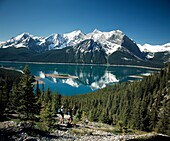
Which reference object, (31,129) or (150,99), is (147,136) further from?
(150,99)

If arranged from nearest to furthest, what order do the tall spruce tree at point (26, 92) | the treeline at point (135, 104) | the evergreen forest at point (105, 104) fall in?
the tall spruce tree at point (26, 92), the evergreen forest at point (105, 104), the treeline at point (135, 104)

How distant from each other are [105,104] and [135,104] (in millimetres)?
29453

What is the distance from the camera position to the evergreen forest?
150 ft

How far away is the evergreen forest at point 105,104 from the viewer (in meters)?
45.7

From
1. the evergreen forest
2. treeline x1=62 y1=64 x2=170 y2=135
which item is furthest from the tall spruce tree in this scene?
treeline x1=62 y1=64 x2=170 y2=135

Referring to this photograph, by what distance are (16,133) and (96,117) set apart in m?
77.4

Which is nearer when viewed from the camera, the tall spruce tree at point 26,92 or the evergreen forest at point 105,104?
the tall spruce tree at point 26,92

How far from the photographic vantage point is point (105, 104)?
134 meters

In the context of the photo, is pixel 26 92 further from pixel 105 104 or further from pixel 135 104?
pixel 105 104

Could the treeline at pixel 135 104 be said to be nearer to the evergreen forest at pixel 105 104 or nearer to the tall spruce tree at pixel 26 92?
the evergreen forest at pixel 105 104

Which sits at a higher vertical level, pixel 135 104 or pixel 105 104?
pixel 135 104

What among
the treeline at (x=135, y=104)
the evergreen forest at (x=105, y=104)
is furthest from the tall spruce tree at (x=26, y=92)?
the treeline at (x=135, y=104)

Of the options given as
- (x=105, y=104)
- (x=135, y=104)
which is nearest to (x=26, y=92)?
(x=135, y=104)

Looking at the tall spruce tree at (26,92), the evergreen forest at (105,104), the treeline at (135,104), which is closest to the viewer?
the tall spruce tree at (26,92)
